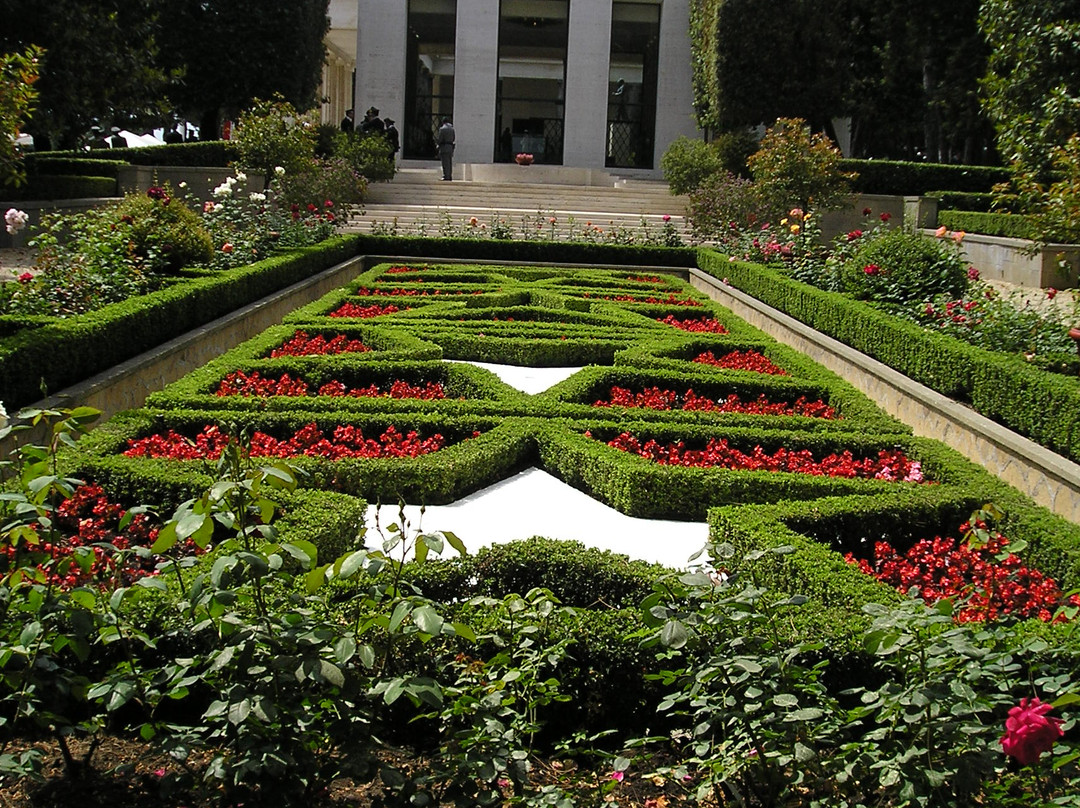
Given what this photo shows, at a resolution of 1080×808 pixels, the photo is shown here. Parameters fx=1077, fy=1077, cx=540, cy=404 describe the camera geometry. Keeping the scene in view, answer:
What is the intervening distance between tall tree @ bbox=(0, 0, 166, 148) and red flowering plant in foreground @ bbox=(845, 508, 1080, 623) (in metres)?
15.1

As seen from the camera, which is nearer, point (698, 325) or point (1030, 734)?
point (1030, 734)

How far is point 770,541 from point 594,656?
169 cm

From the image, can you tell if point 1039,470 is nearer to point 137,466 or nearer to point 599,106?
point 137,466

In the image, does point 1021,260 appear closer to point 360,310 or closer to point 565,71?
point 360,310

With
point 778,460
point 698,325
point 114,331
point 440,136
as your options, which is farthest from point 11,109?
point 440,136

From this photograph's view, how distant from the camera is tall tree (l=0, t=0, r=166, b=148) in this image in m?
16.5

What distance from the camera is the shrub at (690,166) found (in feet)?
82.4

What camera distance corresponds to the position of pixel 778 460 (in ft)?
22.2

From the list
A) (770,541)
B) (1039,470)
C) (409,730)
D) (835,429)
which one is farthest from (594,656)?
(835,429)

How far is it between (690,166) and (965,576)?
2109 cm

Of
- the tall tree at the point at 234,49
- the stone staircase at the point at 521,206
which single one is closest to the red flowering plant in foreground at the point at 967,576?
the stone staircase at the point at 521,206

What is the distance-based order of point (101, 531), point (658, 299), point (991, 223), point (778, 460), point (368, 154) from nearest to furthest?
point (101, 531), point (778, 460), point (658, 299), point (991, 223), point (368, 154)

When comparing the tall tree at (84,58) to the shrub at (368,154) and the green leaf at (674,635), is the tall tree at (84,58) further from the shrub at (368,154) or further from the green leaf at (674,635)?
the green leaf at (674,635)

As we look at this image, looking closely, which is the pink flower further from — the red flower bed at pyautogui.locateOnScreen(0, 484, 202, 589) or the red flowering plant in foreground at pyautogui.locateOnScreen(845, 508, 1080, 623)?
the red flower bed at pyautogui.locateOnScreen(0, 484, 202, 589)
